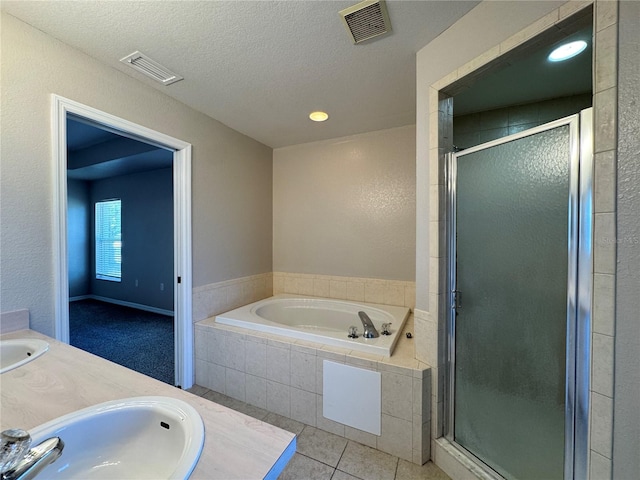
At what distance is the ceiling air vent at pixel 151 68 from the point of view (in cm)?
158

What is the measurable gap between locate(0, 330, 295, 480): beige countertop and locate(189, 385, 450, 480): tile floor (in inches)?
40.8

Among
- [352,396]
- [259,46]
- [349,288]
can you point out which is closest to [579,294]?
[352,396]

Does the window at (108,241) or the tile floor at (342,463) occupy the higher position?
the window at (108,241)

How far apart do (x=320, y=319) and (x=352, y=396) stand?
1197 mm

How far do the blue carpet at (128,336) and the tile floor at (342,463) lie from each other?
4.59 feet

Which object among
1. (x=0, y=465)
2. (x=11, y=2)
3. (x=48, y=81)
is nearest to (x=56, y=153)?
(x=48, y=81)

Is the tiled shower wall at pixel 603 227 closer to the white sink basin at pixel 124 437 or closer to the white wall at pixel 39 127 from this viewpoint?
the white sink basin at pixel 124 437

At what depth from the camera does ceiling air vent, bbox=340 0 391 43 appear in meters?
1.25

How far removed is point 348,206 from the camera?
290 centimetres

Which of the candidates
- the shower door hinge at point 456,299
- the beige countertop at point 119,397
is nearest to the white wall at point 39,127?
the beige countertop at point 119,397

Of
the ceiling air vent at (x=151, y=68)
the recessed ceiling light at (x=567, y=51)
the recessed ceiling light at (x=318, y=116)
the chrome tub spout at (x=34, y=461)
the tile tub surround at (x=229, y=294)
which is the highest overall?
the recessed ceiling light at (x=318, y=116)

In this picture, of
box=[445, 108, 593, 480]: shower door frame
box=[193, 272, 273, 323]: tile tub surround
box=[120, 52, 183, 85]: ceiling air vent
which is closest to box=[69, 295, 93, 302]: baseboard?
box=[193, 272, 273, 323]: tile tub surround

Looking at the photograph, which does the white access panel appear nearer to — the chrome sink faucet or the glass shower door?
the glass shower door

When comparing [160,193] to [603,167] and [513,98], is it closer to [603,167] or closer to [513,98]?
[513,98]
